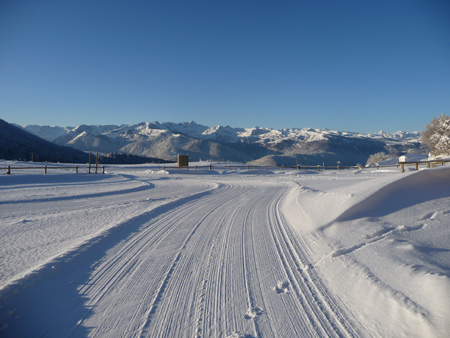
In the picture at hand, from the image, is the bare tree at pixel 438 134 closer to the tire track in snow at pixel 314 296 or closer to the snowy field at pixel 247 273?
the snowy field at pixel 247 273

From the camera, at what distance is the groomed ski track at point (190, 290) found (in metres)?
2.54

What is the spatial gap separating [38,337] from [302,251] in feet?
12.8

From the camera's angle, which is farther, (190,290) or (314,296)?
(190,290)

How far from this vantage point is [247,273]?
12.2ft

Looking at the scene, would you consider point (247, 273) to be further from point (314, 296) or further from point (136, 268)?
point (136, 268)

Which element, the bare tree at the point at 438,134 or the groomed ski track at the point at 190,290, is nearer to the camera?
the groomed ski track at the point at 190,290

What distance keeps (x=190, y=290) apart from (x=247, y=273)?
934 mm

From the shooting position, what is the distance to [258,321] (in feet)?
8.58

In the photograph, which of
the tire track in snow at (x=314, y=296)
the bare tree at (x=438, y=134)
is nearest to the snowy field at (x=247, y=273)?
the tire track in snow at (x=314, y=296)

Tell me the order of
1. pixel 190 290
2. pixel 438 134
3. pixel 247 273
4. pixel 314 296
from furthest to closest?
1. pixel 438 134
2. pixel 247 273
3. pixel 190 290
4. pixel 314 296

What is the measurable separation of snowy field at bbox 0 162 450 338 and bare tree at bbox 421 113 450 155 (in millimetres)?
56511

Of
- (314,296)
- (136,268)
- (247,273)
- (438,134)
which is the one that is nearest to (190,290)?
(247,273)

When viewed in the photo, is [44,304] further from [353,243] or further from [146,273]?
[353,243]

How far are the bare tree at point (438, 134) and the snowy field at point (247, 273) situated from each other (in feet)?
185
